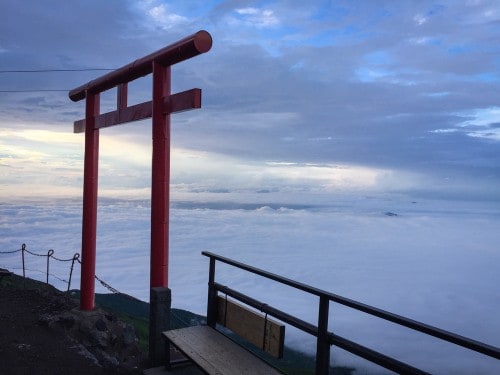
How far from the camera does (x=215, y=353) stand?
4395mm

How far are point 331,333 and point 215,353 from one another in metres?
1.40

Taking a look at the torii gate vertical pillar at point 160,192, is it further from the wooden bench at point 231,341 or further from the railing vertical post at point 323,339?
the railing vertical post at point 323,339

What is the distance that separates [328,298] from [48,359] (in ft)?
15.5

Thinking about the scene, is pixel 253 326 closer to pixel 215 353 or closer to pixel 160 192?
pixel 215 353

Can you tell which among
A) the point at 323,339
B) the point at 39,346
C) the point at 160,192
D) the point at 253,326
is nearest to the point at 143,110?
the point at 160,192

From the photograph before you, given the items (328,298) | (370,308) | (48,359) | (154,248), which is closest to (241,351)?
(328,298)

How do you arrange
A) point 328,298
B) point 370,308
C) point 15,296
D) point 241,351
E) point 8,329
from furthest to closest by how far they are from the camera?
point 15,296, point 8,329, point 241,351, point 328,298, point 370,308

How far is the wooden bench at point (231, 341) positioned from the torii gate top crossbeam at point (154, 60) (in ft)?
10.4

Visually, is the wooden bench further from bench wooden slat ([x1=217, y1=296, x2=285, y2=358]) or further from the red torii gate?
the red torii gate

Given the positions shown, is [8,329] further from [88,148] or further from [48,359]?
[88,148]

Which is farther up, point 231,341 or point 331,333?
point 331,333

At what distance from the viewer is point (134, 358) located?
7824 mm

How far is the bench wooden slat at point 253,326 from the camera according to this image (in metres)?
3.94

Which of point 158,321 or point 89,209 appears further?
point 89,209
